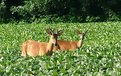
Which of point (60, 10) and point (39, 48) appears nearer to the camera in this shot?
point (39, 48)

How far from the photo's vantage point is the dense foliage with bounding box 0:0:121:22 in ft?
139

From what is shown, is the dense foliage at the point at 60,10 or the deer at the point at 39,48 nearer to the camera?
the deer at the point at 39,48

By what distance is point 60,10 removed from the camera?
144ft

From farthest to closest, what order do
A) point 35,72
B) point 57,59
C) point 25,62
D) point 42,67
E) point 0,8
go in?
point 0,8, point 57,59, point 25,62, point 42,67, point 35,72

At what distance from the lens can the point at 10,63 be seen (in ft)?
28.6

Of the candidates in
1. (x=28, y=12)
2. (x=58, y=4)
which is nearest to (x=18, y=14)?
(x=28, y=12)

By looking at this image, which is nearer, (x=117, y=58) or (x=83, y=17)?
(x=117, y=58)

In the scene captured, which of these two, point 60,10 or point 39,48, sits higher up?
point 60,10

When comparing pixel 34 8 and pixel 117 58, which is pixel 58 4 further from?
pixel 117 58

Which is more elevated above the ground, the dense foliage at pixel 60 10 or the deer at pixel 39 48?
the dense foliage at pixel 60 10

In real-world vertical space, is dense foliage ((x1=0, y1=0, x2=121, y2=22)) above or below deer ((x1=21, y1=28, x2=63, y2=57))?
above

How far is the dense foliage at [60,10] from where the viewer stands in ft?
139

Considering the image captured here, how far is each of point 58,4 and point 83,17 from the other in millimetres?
2689

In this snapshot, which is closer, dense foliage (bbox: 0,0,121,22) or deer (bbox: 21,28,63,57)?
deer (bbox: 21,28,63,57)
